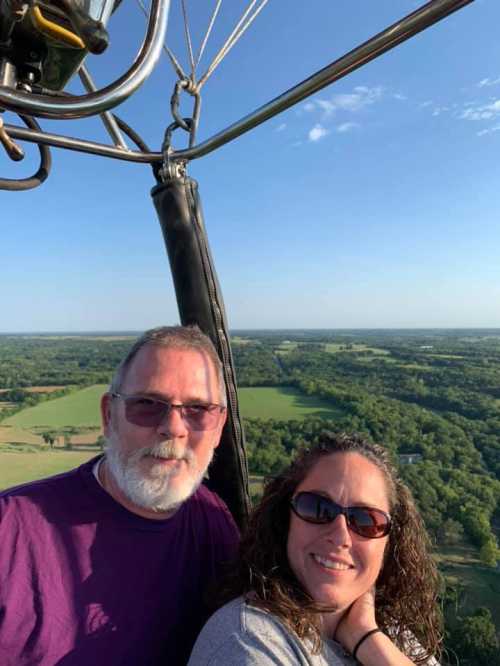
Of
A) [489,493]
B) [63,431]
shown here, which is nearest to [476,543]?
[489,493]

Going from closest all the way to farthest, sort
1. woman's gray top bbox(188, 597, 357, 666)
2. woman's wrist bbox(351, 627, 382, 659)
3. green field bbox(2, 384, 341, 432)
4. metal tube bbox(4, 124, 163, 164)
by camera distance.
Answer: metal tube bbox(4, 124, 163, 164), woman's gray top bbox(188, 597, 357, 666), woman's wrist bbox(351, 627, 382, 659), green field bbox(2, 384, 341, 432)

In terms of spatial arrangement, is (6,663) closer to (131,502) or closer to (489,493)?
(131,502)

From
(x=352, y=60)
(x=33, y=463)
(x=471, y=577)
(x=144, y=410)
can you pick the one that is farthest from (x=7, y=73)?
(x=33, y=463)

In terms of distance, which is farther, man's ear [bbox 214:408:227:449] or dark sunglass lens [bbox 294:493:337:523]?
man's ear [bbox 214:408:227:449]

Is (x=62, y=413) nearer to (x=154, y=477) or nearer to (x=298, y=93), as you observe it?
(x=154, y=477)

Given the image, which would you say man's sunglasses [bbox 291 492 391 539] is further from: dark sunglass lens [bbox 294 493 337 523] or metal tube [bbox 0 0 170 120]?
metal tube [bbox 0 0 170 120]

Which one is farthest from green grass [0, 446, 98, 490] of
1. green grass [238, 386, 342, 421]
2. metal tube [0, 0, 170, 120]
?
metal tube [0, 0, 170, 120]

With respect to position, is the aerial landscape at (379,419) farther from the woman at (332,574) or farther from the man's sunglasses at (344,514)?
the man's sunglasses at (344,514)
